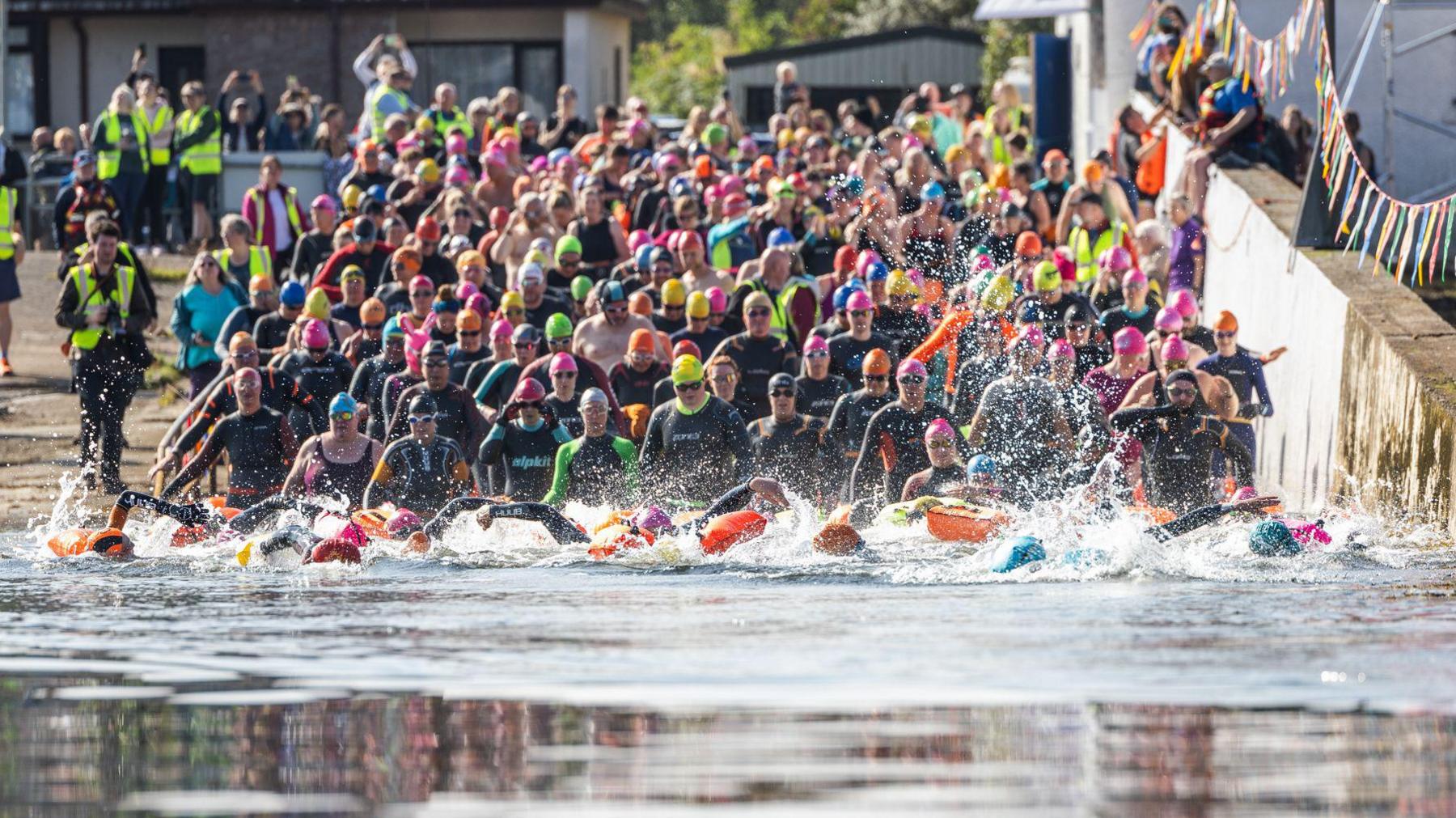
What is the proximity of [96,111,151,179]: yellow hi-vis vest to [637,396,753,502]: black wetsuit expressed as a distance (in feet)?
35.0

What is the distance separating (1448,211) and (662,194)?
6.98 metres

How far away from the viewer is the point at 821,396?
17.0 metres

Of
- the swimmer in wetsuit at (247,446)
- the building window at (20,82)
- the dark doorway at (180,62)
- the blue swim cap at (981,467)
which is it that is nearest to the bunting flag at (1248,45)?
the blue swim cap at (981,467)

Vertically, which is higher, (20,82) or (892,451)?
(20,82)

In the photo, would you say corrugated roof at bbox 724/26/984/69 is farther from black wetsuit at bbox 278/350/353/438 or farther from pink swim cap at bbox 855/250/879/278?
black wetsuit at bbox 278/350/353/438

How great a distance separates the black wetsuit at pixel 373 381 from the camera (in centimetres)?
1756

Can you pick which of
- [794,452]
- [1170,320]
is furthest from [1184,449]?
[794,452]

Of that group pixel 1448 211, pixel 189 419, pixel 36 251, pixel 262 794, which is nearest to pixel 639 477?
pixel 189 419

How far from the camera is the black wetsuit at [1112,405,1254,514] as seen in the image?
15.7 meters

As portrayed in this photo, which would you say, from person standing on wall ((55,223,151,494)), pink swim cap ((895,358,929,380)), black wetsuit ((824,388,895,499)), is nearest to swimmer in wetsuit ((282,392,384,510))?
person standing on wall ((55,223,151,494))

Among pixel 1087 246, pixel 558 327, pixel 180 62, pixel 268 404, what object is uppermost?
pixel 180 62

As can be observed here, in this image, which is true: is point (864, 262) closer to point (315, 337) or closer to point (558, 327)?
point (558, 327)

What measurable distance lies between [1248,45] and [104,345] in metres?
10.6

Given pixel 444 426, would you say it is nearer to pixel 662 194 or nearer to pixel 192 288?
pixel 192 288
